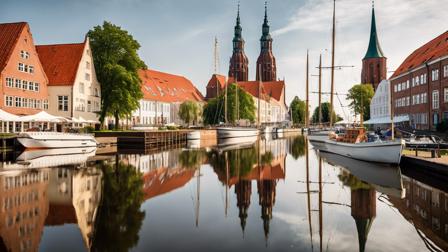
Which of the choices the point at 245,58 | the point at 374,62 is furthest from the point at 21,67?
the point at 245,58

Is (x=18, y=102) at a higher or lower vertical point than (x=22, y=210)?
higher

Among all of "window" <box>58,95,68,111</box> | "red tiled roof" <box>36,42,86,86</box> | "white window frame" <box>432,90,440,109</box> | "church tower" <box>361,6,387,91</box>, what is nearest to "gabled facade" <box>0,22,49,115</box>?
"window" <box>58,95,68,111</box>

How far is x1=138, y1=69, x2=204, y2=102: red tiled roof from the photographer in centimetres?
7969

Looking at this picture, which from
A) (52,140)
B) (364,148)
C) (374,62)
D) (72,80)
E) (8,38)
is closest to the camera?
(364,148)

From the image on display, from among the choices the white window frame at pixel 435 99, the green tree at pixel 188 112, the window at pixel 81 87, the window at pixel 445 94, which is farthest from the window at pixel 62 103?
the white window frame at pixel 435 99

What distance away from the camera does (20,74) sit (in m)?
40.7

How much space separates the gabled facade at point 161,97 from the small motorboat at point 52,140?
114 ft

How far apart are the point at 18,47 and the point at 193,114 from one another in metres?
38.6

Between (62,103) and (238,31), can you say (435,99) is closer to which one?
(62,103)

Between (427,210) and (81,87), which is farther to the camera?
(81,87)

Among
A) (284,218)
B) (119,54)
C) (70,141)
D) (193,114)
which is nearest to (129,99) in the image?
(119,54)

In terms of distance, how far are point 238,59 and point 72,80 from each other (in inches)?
3664

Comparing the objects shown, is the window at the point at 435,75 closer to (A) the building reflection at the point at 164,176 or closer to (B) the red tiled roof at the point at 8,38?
(A) the building reflection at the point at 164,176

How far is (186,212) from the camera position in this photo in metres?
11.7
